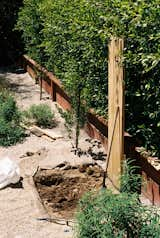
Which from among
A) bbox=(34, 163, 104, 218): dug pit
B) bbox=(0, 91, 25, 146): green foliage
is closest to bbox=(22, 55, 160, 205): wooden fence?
bbox=(34, 163, 104, 218): dug pit

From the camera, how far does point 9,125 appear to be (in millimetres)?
7715

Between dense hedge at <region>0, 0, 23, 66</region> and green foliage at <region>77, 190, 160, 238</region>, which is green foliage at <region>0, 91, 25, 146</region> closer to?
green foliage at <region>77, 190, 160, 238</region>

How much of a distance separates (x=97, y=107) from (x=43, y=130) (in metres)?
1.24

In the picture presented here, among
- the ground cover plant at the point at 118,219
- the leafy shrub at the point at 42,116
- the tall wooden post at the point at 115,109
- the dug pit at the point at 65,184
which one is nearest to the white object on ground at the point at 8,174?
the dug pit at the point at 65,184

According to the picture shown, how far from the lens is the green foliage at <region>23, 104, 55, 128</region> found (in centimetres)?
842

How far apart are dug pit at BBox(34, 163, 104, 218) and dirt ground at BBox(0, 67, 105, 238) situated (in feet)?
0.38

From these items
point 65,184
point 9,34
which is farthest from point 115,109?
point 9,34

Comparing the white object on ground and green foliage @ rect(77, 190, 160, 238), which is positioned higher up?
green foliage @ rect(77, 190, 160, 238)

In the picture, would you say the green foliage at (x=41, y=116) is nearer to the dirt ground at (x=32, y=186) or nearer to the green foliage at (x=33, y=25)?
the dirt ground at (x=32, y=186)

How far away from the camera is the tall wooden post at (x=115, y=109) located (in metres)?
5.57

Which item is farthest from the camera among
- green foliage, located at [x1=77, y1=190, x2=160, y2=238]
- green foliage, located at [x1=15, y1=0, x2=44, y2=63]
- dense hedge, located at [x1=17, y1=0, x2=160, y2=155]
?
green foliage, located at [x1=15, y1=0, x2=44, y2=63]

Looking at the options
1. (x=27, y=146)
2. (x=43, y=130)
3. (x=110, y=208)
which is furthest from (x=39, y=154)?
(x=110, y=208)

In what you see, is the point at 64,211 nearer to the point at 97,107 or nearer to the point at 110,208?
the point at 110,208

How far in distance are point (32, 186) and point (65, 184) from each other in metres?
0.42
